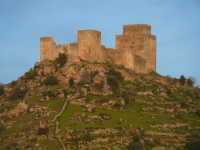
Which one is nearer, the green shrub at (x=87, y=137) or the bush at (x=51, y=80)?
the green shrub at (x=87, y=137)

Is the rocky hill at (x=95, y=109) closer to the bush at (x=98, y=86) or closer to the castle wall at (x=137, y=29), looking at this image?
the bush at (x=98, y=86)

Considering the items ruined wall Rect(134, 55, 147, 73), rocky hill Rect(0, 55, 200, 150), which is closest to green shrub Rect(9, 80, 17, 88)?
rocky hill Rect(0, 55, 200, 150)

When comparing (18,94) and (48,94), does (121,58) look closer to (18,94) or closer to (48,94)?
(48,94)

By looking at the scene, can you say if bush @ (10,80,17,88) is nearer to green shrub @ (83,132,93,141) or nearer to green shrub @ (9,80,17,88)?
green shrub @ (9,80,17,88)

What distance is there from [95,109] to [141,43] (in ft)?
58.6

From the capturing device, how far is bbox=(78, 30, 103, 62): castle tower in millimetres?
58062

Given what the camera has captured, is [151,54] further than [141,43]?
Yes

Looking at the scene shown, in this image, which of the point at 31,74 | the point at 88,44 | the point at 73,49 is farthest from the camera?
the point at 73,49

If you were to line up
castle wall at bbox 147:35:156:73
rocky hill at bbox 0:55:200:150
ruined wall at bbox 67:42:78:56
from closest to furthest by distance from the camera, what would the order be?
rocky hill at bbox 0:55:200:150, ruined wall at bbox 67:42:78:56, castle wall at bbox 147:35:156:73

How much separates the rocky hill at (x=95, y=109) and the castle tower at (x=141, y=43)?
3251 mm

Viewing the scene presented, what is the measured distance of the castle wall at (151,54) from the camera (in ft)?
212

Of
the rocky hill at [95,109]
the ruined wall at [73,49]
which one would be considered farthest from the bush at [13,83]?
the ruined wall at [73,49]

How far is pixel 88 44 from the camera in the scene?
5812cm

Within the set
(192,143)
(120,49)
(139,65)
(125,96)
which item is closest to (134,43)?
(139,65)
